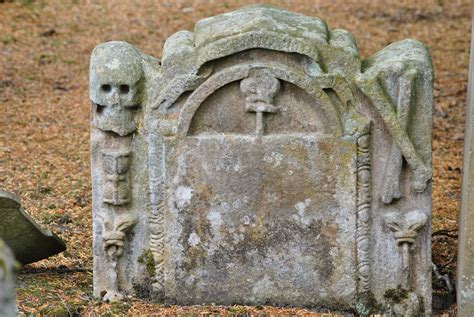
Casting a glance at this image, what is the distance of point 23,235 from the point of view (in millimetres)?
6379

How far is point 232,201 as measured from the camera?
240 inches

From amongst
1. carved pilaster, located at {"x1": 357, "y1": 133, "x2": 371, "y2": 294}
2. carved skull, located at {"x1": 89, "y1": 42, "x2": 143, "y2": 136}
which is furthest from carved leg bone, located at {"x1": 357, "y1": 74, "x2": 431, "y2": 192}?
carved skull, located at {"x1": 89, "y1": 42, "x2": 143, "y2": 136}

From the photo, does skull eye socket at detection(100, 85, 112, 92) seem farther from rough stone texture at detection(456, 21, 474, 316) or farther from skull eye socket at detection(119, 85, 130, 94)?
rough stone texture at detection(456, 21, 474, 316)

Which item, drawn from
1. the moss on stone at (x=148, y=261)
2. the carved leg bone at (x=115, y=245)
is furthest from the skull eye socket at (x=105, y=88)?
the moss on stone at (x=148, y=261)

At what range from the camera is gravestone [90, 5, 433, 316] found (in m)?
5.91

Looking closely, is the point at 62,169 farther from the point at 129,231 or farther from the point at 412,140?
the point at 412,140

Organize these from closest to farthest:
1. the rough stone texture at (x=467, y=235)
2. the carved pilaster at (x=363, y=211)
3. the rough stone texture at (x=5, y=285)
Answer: the rough stone texture at (x=5, y=285) < the rough stone texture at (x=467, y=235) < the carved pilaster at (x=363, y=211)

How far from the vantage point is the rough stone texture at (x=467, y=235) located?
5.86m

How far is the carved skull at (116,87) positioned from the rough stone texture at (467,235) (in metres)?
1.77

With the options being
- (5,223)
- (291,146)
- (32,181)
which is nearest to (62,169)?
(32,181)

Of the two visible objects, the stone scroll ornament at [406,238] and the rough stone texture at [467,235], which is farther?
the stone scroll ornament at [406,238]

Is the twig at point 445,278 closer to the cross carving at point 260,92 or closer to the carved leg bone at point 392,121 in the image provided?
the carved leg bone at point 392,121

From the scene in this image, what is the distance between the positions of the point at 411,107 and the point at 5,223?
231cm

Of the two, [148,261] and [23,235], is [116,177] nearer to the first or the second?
[148,261]
